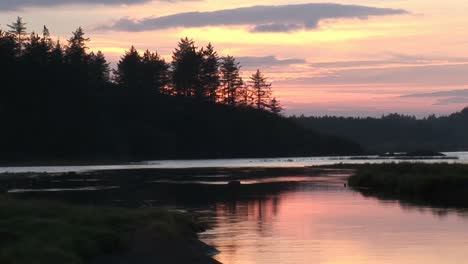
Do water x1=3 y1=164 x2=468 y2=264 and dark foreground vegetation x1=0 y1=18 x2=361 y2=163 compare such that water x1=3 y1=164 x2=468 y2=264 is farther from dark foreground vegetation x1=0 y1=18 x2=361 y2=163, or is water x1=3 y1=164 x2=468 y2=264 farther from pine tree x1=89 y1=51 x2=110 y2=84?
pine tree x1=89 y1=51 x2=110 y2=84

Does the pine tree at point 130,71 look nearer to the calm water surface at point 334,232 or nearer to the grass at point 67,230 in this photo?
the calm water surface at point 334,232

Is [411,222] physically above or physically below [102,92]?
below

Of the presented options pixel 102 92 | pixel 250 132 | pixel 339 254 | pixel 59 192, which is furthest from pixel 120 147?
pixel 339 254

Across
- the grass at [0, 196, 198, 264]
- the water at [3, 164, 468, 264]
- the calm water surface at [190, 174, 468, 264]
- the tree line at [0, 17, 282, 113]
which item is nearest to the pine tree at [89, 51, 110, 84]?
the tree line at [0, 17, 282, 113]

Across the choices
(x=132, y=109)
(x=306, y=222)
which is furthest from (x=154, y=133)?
(x=306, y=222)

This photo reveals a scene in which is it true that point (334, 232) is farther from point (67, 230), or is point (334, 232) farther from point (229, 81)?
point (229, 81)

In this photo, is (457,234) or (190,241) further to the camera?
(457,234)

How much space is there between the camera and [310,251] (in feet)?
101

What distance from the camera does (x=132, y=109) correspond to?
158 m

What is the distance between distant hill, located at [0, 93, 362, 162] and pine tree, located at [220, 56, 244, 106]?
6956 mm

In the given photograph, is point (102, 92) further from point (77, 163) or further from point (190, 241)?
point (190, 241)

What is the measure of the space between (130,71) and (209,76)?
16.9 m

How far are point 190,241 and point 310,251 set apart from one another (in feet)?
14.2

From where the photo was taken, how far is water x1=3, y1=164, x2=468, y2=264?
98.0ft
